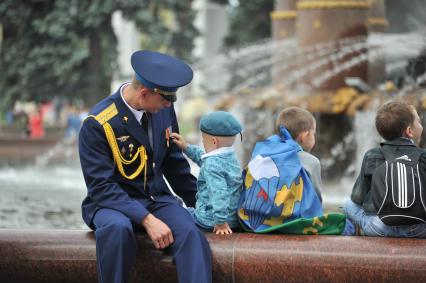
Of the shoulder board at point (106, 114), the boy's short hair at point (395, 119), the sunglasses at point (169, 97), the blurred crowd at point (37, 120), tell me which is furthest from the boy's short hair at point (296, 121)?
the blurred crowd at point (37, 120)

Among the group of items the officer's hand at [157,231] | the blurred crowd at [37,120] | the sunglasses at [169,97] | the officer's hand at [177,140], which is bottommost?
the blurred crowd at [37,120]

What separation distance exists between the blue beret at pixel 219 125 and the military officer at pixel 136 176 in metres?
0.20

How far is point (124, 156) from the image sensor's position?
14.6ft

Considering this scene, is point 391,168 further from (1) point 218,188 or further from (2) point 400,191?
(1) point 218,188

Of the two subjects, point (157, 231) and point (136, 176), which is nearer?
point (157, 231)

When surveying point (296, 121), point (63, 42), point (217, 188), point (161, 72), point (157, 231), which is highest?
point (161, 72)

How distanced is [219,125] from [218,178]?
10.2 inches

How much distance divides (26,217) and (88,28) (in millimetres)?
16053

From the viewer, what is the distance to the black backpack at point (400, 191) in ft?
14.0

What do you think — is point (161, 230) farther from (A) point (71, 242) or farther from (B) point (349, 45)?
(B) point (349, 45)

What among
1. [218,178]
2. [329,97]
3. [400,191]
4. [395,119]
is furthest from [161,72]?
[329,97]

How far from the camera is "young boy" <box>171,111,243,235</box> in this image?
176 inches

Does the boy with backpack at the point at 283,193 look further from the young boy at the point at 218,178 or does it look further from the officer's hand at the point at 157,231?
the officer's hand at the point at 157,231

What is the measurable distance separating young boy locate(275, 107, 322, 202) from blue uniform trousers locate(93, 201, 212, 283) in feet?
2.12
